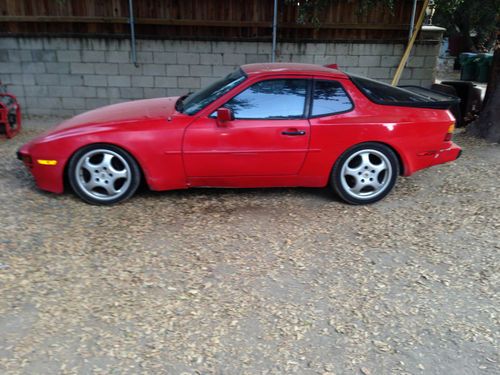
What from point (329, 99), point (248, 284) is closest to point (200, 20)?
point (329, 99)

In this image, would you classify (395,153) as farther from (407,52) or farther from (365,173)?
(407,52)

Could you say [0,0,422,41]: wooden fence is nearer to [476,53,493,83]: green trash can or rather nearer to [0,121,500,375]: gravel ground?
[0,121,500,375]: gravel ground

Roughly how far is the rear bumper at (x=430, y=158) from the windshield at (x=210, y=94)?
2.01 m

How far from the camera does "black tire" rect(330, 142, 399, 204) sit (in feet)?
15.8

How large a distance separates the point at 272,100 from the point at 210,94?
669 mm

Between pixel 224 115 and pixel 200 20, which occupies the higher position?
pixel 200 20

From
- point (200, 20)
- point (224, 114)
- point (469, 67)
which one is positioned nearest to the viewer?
point (224, 114)

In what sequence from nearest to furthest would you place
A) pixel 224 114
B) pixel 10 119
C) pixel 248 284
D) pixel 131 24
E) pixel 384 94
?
pixel 248 284 < pixel 224 114 < pixel 384 94 < pixel 10 119 < pixel 131 24

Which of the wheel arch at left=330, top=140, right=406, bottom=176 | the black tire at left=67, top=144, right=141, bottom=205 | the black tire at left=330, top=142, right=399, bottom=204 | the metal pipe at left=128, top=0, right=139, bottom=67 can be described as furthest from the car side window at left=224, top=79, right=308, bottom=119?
the metal pipe at left=128, top=0, right=139, bottom=67

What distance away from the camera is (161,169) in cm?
461

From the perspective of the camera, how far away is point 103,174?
15.1ft

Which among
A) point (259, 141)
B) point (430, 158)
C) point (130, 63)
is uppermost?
point (130, 63)

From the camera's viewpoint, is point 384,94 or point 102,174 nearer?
point 102,174

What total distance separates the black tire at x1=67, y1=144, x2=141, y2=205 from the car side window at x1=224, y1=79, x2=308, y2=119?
1.16m
